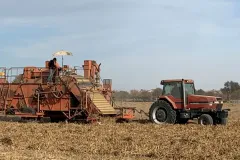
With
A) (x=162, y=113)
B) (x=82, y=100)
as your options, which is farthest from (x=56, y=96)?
(x=162, y=113)

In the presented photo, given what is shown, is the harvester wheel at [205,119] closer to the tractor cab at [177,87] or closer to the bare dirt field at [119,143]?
the tractor cab at [177,87]

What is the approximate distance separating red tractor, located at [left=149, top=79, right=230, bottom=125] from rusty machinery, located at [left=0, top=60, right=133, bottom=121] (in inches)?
61.0

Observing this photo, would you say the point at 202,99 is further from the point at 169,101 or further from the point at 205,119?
the point at 169,101

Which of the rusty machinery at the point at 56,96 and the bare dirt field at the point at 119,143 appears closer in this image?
the bare dirt field at the point at 119,143

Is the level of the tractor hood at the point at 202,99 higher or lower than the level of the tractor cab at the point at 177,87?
lower

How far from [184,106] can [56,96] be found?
5.45m

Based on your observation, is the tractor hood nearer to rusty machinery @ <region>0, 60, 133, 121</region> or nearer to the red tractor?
the red tractor

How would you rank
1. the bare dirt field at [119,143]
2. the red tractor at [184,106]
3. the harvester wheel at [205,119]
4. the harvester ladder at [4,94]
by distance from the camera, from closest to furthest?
the bare dirt field at [119,143], the harvester wheel at [205,119], the red tractor at [184,106], the harvester ladder at [4,94]

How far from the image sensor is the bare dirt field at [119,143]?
928cm

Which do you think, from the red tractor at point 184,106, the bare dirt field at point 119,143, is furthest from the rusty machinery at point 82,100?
the bare dirt field at point 119,143

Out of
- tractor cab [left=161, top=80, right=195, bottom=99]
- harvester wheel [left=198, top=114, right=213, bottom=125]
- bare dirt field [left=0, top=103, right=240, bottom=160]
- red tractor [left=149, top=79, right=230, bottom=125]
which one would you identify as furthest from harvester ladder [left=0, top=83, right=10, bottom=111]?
harvester wheel [left=198, top=114, right=213, bottom=125]

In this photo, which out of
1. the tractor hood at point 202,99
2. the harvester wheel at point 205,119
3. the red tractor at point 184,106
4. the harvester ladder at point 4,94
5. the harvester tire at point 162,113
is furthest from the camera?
the harvester ladder at point 4,94

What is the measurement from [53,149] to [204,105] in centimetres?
790

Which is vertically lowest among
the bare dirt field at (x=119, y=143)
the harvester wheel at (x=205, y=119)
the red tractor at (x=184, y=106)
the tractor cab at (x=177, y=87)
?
the bare dirt field at (x=119, y=143)
